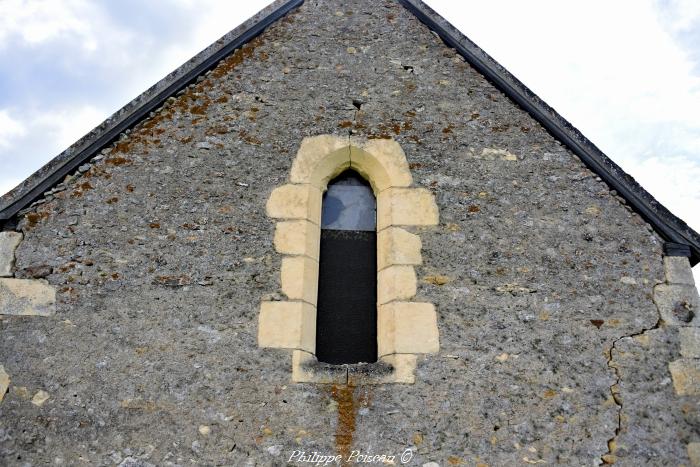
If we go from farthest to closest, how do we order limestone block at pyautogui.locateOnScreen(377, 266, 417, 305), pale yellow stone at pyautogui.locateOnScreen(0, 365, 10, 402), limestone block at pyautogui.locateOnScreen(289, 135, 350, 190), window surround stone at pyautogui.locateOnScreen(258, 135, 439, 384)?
limestone block at pyautogui.locateOnScreen(289, 135, 350, 190), limestone block at pyautogui.locateOnScreen(377, 266, 417, 305), window surround stone at pyautogui.locateOnScreen(258, 135, 439, 384), pale yellow stone at pyautogui.locateOnScreen(0, 365, 10, 402)

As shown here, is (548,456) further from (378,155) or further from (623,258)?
(378,155)

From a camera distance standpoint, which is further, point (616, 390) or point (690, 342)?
point (690, 342)

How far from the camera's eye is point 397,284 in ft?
15.1

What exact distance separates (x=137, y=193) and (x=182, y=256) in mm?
684

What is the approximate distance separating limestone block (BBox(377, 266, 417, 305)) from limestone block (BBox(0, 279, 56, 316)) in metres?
2.34

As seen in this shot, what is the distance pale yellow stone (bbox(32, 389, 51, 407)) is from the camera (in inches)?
161

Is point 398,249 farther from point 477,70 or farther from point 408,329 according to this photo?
point 477,70

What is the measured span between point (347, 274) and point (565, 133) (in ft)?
7.03

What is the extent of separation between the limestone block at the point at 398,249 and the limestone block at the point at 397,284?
6cm

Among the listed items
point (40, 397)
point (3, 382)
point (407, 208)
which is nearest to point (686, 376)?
point (407, 208)

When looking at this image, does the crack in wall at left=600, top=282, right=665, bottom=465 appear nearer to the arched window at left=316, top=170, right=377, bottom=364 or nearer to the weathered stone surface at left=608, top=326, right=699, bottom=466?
the weathered stone surface at left=608, top=326, right=699, bottom=466

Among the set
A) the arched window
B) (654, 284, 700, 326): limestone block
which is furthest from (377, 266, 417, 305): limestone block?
(654, 284, 700, 326): limestone block

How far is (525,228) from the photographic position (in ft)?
15.8

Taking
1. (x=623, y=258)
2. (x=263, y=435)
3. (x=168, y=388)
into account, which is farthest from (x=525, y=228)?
(x=168, y=388)
